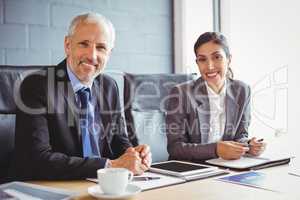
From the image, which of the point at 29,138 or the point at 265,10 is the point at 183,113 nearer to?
the point at 29,138

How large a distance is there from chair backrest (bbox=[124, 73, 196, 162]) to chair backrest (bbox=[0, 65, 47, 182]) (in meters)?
0.48

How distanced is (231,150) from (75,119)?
0.58 m

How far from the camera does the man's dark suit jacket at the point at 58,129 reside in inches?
49.7

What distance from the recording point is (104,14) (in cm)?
245

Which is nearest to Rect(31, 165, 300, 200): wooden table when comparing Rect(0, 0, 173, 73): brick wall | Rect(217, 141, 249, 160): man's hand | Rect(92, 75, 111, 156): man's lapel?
Rect(217, 141, 249, 160): man's hand

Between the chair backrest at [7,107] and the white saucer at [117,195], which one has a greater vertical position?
the chair backrest at [7,107]

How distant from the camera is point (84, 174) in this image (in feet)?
4.05

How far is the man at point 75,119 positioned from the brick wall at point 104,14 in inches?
25.3

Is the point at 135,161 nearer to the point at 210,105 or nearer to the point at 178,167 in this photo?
the point at 178,167

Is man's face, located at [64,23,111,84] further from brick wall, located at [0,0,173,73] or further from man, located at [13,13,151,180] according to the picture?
brick wall, located at [0,0,173,73]

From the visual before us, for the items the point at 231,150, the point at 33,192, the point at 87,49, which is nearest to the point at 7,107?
the point at 87,49

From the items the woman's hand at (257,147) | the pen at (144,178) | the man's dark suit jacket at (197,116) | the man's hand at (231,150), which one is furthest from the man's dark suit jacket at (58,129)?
the woman's hand at (257,147)

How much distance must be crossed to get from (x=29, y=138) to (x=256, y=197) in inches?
29.6

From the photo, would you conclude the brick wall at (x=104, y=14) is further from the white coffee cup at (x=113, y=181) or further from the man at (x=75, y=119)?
the white coffee cup at (x=113, y=181)
